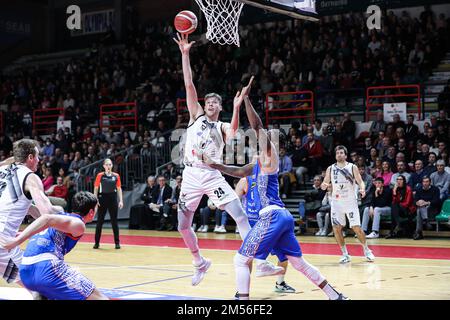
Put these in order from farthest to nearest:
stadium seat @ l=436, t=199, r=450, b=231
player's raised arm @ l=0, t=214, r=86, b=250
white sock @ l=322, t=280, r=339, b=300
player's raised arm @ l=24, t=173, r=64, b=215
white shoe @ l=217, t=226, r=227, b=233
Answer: white shoe @ l=217, t=226, r=227, b=233, stadium seat @ l=436, t=199, r=450, b=231, white sock @ l=322, t=280, r=339, b=300, player's raised arm @ l=24, t=173, r=64, b=215, player's raised arm @ l=0, t=214, r=86, b=250

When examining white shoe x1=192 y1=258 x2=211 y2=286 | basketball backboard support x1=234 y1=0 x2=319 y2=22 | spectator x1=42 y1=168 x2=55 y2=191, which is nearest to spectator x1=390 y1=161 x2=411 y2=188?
basketball backboard support x1=234 y1=0 x2=319 y2=22

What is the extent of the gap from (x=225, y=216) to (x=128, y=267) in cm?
724

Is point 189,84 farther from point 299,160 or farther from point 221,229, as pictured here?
point 299,160

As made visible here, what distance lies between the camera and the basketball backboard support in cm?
1059

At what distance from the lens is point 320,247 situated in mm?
14070

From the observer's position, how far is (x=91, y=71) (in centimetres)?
2831

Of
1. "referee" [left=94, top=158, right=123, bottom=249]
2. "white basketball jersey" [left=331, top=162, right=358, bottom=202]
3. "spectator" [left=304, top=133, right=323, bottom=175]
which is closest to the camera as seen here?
"white basketball jersey" [left=331, top=162, right=358, bottom=202]

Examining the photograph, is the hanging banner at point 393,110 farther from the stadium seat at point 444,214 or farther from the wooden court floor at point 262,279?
the wooden court floor at point 262,279

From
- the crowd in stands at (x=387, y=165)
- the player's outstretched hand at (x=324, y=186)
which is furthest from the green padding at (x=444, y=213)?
the player's outstretched hand at (x=324, y=186)

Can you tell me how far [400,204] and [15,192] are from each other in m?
10.9

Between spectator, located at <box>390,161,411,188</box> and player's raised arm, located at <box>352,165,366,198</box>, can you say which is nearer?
player's raised arm, located at <box>352,165,366,198</box>

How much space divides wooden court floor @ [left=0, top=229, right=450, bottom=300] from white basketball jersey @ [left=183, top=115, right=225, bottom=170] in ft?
5.23

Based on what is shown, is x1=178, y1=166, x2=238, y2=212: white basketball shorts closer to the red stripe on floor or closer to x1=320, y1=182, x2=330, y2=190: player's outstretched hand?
x1=320, y1=182, x2=330, y2=190: player's outstretched hand
